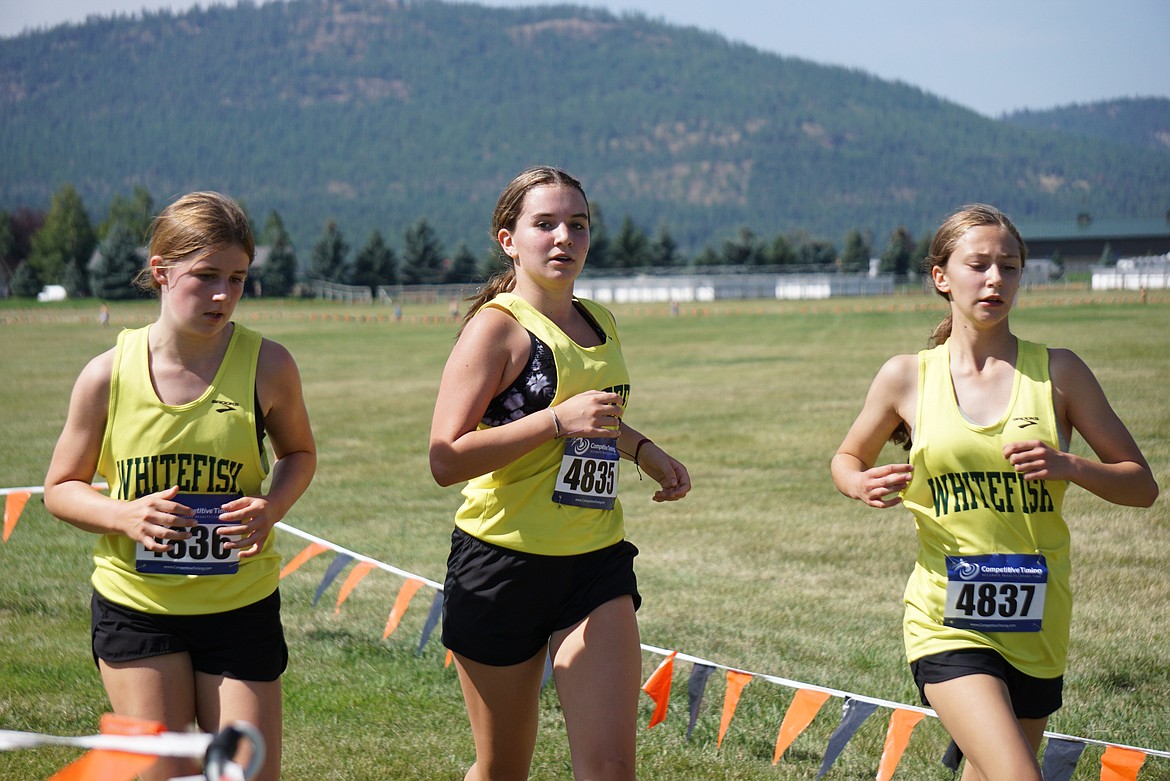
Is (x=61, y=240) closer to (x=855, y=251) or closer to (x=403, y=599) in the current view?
(x=855, y=251)

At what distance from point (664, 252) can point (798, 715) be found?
12428cm

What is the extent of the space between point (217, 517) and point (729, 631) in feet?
13.8

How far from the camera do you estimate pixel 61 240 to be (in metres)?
114

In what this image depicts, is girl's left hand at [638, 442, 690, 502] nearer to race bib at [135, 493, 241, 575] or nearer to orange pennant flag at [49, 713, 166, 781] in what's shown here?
race bib at [135, 493, 241, 575]

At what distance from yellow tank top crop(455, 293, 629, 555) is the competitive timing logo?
105 centimetres

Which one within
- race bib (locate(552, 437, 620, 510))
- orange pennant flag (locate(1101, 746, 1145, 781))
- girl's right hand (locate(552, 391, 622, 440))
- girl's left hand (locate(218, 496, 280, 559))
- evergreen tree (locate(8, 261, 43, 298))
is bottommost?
evergreen tree (locate(8, 261, 43, 298))

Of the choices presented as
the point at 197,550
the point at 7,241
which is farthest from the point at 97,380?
the point at 7,241

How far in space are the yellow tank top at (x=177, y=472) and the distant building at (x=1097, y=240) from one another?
143 meters

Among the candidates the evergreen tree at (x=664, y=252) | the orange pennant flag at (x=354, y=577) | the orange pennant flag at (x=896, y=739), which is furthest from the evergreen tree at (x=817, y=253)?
the orange pennant flag at (x=896, y=739)

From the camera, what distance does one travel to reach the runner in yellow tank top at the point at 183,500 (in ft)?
10.6

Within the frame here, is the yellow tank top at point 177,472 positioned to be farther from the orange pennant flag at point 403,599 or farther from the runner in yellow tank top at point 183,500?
the orange pennant flag at point 403,599

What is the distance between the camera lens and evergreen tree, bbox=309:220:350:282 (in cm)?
11662

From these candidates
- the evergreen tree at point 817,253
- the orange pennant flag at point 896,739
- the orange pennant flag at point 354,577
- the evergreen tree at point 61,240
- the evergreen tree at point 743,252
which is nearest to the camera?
the orange pennant flag at point 896,739

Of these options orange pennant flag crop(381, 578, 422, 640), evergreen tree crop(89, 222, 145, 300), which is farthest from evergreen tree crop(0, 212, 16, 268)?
orange pennant flag crop(381, 578, 422, 640)
